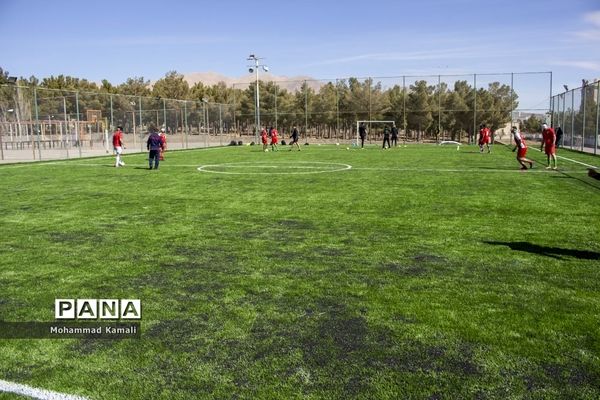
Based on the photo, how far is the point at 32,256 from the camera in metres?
7.84

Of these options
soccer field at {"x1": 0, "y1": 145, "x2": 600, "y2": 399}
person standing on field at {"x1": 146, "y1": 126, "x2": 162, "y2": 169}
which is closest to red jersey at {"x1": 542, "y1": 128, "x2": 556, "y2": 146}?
soccer field at {"x1": 0, "y1": 145, "x2": 600, "y2": 399}

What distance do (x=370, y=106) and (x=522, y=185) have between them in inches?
1795

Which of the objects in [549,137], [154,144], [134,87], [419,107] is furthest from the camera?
[134,87]

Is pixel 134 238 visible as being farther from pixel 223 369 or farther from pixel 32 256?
pixel 223 369

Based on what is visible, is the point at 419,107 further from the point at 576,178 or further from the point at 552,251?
the point at 552,251

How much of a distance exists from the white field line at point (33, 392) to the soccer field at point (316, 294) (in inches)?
2.5

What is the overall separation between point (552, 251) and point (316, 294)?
4121 millimetres

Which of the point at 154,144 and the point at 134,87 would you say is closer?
the point at 154,144

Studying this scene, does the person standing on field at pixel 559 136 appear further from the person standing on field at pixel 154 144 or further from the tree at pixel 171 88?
the tree at pixel 171 88

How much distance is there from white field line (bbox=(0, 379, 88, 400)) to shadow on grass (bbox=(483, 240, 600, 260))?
21.7ft

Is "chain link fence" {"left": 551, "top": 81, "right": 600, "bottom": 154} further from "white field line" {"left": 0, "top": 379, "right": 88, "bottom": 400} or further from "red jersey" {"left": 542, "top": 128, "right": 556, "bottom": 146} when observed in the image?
"white field line" {"left": 0, "top": 379, "right": 88, "bottom": 400}

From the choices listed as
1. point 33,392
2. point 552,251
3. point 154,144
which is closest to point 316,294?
point 33,392

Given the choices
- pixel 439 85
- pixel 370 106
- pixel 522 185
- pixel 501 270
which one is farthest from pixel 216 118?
pixel 501 270

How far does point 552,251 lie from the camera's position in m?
7.90
